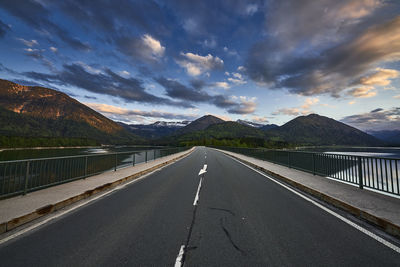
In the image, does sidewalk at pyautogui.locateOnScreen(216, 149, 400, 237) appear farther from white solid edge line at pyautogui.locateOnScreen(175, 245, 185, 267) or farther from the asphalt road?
white solid edge line at pyautogui.locateOnScreen(175, 245, 185, 267)

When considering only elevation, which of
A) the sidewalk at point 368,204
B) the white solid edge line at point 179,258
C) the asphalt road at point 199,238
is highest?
the sidewalk at point 368,204

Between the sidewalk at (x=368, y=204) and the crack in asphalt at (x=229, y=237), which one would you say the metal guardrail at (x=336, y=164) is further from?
the crack in asphalt at (x=229, y=237)

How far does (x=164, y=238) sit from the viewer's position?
3.63 metres

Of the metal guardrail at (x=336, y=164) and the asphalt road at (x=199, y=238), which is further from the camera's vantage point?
the metal guardrail at (x=336, y=164)

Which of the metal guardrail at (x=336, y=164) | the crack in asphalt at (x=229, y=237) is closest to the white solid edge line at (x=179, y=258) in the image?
the crack in asphalt at (x=229, y=237)

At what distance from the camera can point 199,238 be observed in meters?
3.65

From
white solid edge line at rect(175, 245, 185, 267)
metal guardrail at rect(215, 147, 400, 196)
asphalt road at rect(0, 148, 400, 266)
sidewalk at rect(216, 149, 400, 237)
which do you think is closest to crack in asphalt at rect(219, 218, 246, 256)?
asphalt road at rect(0, 148, 400, 266)

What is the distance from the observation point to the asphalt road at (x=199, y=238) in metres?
2.95

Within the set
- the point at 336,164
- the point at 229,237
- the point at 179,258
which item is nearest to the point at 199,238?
the point at 229,237

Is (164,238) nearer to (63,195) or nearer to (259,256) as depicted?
(259,256)

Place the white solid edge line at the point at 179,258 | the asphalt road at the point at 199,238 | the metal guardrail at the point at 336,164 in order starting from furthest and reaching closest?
the metal guardrail at the point at 336,164 < the asphalt road at the point at 199,238 < the white solid edge line at the point at 179,258

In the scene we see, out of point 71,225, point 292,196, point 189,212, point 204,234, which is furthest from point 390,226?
point 71,225

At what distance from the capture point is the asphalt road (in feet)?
9.66

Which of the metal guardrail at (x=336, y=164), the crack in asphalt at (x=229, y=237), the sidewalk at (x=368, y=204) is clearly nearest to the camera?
the crack in asphalt at (x=229, y=237)
